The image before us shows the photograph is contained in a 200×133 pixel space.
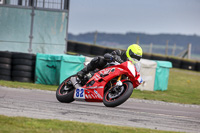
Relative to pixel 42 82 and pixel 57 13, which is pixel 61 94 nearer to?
pixel 42 82

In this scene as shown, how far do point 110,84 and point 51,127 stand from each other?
258cm

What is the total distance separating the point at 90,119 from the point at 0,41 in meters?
12.2

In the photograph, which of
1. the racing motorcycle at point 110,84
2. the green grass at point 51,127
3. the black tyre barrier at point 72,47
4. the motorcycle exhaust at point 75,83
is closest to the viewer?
the green grass at point 51,127

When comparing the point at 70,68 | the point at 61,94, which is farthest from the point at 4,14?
the point at 61,94

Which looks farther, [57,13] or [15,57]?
[57,13]

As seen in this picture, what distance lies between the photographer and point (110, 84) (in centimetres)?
797

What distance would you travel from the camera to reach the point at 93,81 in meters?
8.09

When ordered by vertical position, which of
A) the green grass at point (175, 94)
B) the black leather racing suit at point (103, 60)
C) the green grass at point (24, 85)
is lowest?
the green grass at point (175, 94)

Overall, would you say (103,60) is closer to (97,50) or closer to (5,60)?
(5,60)

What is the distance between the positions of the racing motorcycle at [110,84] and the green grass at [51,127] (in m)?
1.57

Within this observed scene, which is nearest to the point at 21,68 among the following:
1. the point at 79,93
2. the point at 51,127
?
the point at 79,93

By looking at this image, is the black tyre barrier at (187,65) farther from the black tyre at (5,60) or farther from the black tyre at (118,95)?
the black tyre at (118,95)

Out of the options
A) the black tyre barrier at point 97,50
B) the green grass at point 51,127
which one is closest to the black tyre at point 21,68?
the green grass at point 51,127

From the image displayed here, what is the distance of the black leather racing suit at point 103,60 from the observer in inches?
312
